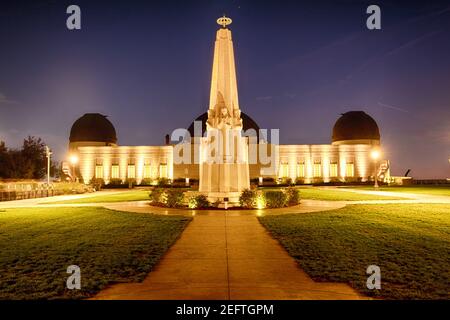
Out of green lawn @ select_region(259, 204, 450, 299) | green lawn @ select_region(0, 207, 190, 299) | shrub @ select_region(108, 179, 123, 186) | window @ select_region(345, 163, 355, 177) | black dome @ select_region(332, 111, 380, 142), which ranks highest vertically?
black dome @ select_region(332, 111, 380, 142)

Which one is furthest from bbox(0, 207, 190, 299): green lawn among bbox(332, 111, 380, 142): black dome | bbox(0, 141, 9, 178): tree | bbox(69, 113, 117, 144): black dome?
bbox(332, 111, 380, 142): black dome

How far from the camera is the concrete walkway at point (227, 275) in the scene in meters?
4.94

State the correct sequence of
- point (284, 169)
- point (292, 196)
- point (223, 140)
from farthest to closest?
point (284, 169) < point (292, 196) < point (223, 140)

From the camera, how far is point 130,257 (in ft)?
23.2

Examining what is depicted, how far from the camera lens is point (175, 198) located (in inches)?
658

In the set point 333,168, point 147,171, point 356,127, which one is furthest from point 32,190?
point 356,127

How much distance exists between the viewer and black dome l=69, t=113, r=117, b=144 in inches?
2424

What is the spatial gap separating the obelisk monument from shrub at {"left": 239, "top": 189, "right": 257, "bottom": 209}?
3.35 ft

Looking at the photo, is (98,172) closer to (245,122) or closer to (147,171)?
(147,171)

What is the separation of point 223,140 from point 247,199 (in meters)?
3.75

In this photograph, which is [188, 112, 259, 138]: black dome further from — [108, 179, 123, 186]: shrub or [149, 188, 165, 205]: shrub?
[149, 188, 165, 205]: shrub

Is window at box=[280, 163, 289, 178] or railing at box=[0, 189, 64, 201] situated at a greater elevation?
window at box=[280, 163, 289, 178]
